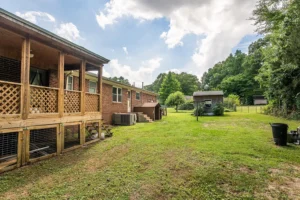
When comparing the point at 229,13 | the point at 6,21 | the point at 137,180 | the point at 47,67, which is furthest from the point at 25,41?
the point at 229,13

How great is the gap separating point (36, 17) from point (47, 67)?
5114 mm

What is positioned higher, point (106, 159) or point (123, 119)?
point (123, 119)

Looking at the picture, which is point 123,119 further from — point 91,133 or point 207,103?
point 207,103

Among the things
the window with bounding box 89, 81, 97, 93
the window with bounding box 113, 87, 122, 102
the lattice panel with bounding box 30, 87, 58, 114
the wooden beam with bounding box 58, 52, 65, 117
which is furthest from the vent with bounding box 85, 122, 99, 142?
the window with bounding box 113, 87, 122, 102

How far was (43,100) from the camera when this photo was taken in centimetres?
566

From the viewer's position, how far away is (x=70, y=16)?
11859 mm

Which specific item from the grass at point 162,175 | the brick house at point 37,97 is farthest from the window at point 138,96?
the grass at point 162,175

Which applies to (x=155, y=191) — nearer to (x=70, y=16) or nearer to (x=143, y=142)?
(x=143, y=142)

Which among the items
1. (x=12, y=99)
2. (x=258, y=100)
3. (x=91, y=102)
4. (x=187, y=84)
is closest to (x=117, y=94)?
(x=91, y=102)

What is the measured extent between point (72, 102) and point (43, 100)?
4.17ft

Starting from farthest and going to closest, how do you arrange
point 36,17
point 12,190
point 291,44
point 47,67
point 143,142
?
point 36,17 → point 47,67 → point 143,142 → point 291,44 → point 12,190

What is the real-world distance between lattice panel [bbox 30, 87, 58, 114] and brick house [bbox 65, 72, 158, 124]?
3550mm

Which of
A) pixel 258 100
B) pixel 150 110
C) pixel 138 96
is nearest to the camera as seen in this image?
pixel 150 110

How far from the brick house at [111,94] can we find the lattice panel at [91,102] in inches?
91.8
